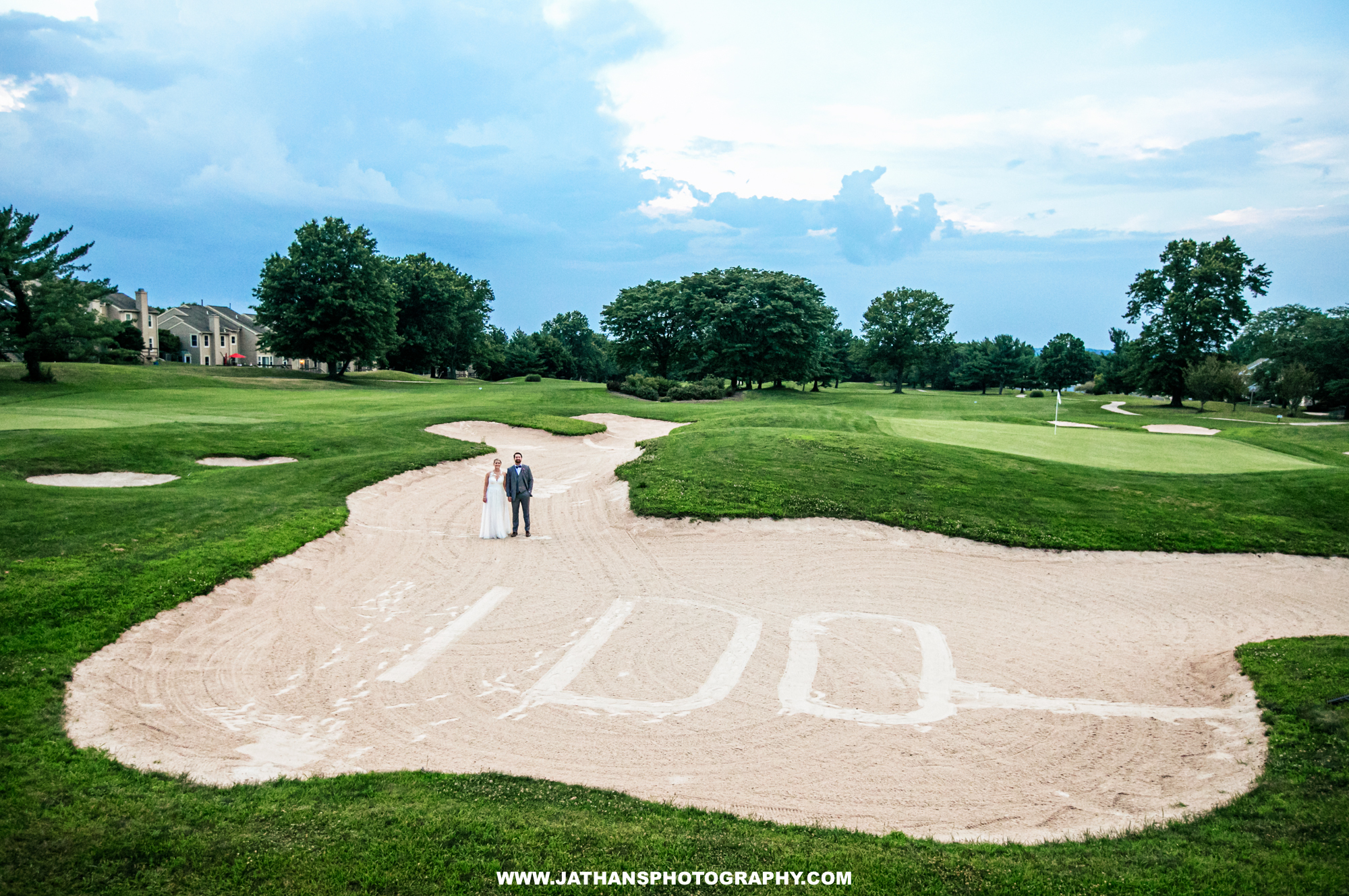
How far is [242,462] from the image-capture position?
21.4 m

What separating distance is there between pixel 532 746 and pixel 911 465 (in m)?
15.7

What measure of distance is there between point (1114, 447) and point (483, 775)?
28.0 meters

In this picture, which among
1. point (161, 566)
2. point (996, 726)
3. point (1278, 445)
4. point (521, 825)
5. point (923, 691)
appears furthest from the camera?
point (1278, 445)

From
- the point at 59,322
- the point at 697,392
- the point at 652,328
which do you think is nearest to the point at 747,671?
the point at 697,392

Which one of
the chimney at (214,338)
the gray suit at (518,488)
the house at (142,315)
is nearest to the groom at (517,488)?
the gray suit at (518,488)

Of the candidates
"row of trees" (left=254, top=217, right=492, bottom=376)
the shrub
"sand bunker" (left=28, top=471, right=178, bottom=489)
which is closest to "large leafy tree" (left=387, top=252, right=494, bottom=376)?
"row of trees" (left=254, top=217, right=492, bottom=376)

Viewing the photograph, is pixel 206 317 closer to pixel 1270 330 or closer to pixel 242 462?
pixel 242 462

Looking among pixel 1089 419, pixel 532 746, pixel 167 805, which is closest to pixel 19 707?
pixel 167 805

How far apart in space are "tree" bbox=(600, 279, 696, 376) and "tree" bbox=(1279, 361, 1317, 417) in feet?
151

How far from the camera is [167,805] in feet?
20.4

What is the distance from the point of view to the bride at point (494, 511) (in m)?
16.2

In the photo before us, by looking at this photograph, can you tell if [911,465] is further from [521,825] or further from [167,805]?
[167,805]

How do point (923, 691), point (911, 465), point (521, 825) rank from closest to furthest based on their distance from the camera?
point (521, 825) < point (923, 691) < point (911, 465)

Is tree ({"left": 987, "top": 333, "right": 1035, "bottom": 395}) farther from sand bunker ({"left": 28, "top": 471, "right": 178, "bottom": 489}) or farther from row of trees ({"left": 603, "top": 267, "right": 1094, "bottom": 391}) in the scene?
sand bunker ({"left": 28, "top": 471, "right": 178, "bottom": 489})
